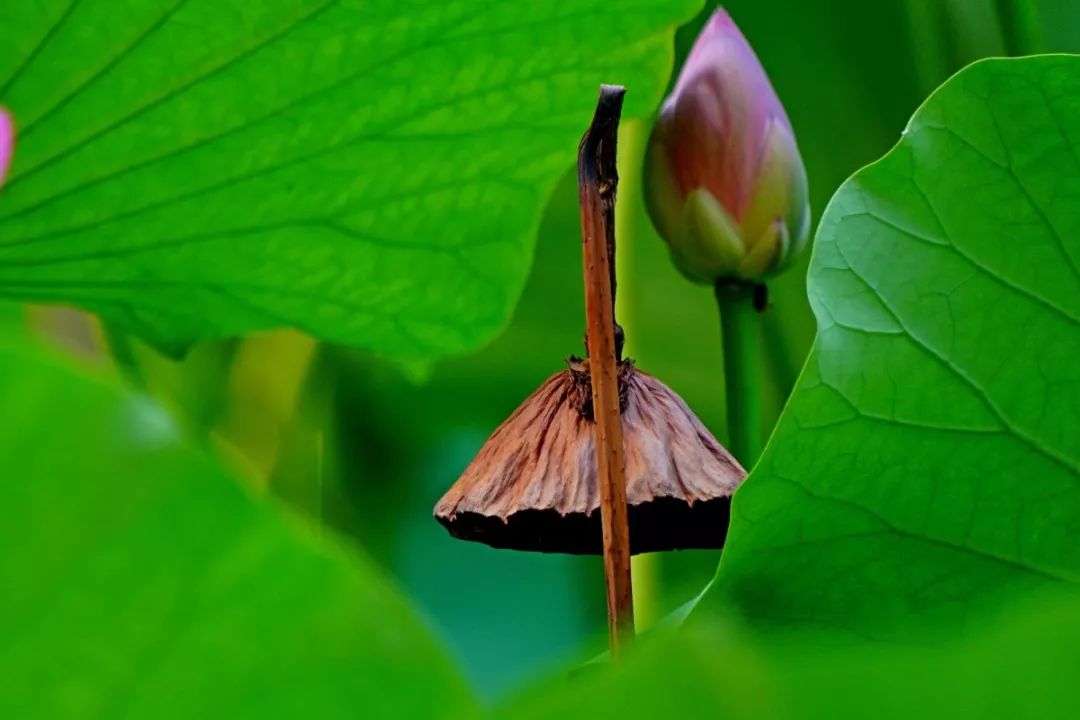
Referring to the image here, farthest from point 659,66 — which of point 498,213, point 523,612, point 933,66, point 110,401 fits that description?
point 523,612

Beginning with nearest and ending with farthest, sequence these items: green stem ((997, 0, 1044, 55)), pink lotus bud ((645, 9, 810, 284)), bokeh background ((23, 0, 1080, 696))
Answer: pink lotus bud ((645, 9, 810, 284))
green stem ((997, 0, 1044, 55))
bokeh background ((23, 0, 1080, 696))

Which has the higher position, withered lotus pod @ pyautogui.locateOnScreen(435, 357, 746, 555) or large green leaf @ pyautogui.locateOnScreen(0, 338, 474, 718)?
large green leaf @ pyautogui.locateOnScreen(0, 338, 474, 718)

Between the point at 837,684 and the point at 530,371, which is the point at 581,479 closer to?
the point at 837,684

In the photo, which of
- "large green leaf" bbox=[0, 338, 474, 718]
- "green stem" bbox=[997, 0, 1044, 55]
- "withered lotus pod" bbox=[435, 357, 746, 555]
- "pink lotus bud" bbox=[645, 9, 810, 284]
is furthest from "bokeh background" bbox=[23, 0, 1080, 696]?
"large green leaf" bbox=[0, 338, 474, 718]

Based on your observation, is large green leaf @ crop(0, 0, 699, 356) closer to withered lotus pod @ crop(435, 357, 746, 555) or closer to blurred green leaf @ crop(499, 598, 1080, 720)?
withered lotus pod @ crop(435, 357, 746, 555)

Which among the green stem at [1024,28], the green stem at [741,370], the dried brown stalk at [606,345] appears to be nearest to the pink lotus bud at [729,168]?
the green stem at [741,370]

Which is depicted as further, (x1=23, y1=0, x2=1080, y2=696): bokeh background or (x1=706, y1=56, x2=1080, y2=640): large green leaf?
(x1=23, y1=0, x2=1080, y2=696): bokeh background
